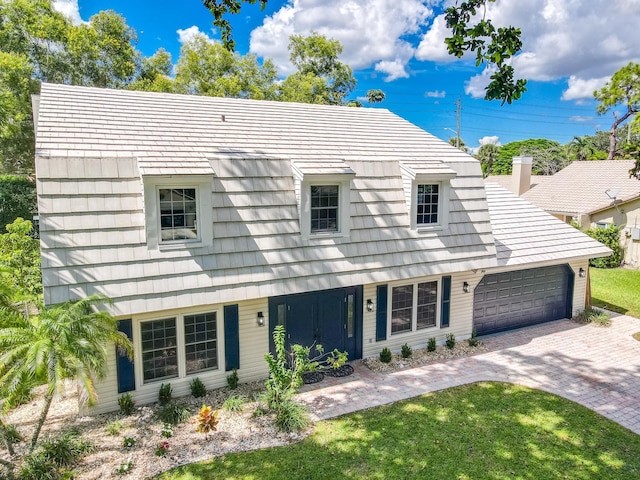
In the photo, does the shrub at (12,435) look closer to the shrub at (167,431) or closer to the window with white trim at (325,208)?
the shrub at (167,431)

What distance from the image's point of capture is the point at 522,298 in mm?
12727

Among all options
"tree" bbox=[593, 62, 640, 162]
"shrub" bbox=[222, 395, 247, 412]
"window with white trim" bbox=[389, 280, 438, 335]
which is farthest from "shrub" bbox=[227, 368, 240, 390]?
"tree" bbox=[593, 62, 640, 162]

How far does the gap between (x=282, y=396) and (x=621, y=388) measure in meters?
7.60

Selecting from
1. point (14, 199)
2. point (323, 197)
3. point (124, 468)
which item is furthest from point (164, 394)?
point (14, 199)

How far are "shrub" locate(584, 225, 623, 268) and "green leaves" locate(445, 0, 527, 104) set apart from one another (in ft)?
59.7

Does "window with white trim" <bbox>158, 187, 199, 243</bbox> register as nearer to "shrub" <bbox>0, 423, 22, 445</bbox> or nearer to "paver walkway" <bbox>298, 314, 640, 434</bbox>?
"shrub" <bbox>0, 423, 22, 445</bbox>

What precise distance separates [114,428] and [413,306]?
715 cm

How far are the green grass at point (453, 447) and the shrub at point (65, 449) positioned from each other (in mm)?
1486

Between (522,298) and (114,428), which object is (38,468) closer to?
(114,428)

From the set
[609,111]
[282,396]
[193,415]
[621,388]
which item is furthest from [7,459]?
[609,111]

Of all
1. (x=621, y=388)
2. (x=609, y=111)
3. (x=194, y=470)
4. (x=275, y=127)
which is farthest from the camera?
(x=609, y=111)

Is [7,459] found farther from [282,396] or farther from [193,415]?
[282,396]

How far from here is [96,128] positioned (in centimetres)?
885

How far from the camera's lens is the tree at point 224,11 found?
662 cm
